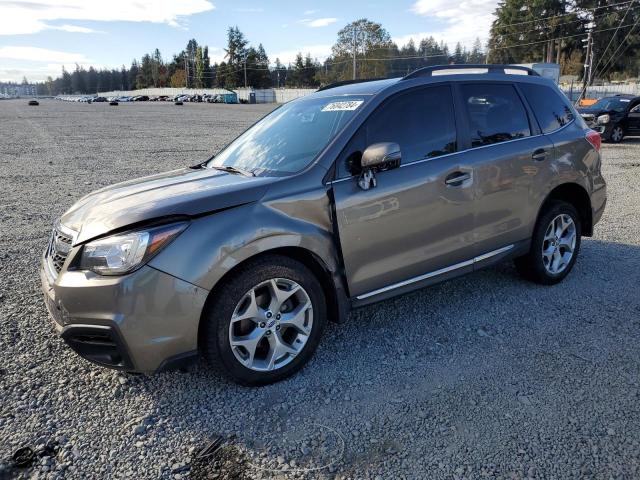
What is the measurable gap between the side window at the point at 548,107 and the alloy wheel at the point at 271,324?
2.85m

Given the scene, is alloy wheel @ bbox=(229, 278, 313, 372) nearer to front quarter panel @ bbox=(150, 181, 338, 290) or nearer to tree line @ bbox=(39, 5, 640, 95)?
front quarter panel @ bbox=(150, 181, 338, 290)

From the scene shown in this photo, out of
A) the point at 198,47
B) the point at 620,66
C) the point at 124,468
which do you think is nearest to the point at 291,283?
the point at 124,468

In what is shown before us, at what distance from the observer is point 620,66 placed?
73.4 m

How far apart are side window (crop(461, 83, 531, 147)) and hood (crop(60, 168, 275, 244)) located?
1828mm

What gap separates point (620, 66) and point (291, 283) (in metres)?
86.9

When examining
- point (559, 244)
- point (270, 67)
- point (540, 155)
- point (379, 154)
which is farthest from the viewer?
point (270, 67)

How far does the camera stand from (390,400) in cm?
303

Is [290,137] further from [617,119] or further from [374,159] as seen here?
[617,119]

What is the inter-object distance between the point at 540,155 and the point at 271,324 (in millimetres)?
2832

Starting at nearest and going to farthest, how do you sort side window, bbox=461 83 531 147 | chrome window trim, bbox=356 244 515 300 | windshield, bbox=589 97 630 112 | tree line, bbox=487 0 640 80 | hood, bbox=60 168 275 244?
1. hood, bbox=60 168 275 244
2. chrome window trim, bbox=356 244 515 300
3. side window, bbox=461 83 531 147
4. windshield, bbox=589 97 630 112
5. tree line, bbox=487 0 640 80

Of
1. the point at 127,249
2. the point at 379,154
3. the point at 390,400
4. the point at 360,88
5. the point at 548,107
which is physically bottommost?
the point at 390,400

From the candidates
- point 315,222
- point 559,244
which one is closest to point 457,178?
point 315,222

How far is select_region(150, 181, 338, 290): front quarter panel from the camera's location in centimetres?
278

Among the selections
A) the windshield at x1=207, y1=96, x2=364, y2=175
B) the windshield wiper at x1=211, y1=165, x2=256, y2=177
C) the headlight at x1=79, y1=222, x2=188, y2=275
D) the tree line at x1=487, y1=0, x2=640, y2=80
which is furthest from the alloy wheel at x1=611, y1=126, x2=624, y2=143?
the tree line at x1=487, y1=0, x2=640, y2=80
